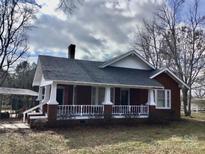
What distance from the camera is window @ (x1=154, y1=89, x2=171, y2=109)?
67.9ft

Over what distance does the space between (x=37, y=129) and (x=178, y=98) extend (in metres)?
12.9

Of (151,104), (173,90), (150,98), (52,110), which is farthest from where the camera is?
(173,90)

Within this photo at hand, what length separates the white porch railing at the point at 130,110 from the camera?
58.2 ft

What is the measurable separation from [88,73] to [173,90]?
8331 mm

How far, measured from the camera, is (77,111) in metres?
16.7

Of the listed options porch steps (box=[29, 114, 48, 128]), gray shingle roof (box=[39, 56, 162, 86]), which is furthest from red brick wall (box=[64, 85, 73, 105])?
porch steps (box=[29, 114, 48, 128])

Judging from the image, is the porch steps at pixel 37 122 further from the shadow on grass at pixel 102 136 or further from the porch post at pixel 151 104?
the porch post at pixel 151 104

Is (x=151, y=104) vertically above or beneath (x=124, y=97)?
beneath

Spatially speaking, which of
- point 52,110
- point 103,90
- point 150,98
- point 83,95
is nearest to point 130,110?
point 150,98

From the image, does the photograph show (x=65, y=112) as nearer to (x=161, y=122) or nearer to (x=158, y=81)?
(x=161, y=122)

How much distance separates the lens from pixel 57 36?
22.1 meters

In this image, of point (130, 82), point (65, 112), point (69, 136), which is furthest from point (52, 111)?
point (130, 82)

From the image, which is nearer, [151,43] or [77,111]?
[77,111]

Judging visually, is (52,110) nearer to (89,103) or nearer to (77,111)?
(77,111)
